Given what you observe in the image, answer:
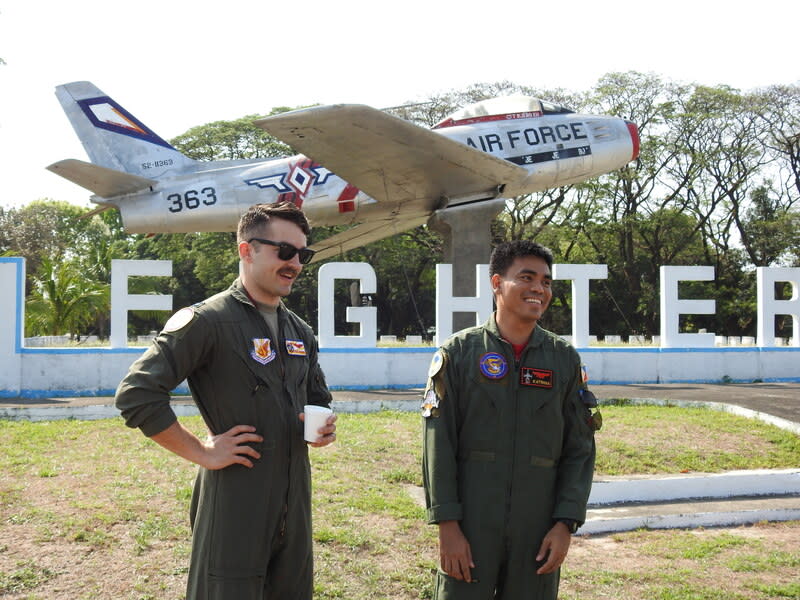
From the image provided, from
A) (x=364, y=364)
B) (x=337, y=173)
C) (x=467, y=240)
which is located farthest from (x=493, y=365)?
(x=467, y=240)

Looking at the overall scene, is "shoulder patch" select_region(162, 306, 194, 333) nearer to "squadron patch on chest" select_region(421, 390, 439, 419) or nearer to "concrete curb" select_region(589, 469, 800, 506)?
"squadron patch on chest" select_region(421, 390, 439, 419)

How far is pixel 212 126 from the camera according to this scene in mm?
35094

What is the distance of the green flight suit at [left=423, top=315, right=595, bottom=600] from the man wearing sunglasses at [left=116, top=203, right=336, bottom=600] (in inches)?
22.8

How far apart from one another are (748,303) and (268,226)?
36.1m

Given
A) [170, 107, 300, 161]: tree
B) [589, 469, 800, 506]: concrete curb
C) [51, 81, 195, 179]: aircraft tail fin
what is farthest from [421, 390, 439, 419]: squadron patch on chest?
[170, 107, 300, 161]: tree

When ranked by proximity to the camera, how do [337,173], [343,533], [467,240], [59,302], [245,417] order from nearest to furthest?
[245,417], [343,533], [337,173], [467,240], [59,302]

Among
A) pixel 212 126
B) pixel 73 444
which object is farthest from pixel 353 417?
pixel 212 126

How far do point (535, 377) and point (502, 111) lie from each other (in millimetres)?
12981

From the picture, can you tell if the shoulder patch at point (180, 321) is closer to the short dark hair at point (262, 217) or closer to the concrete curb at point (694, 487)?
the short dark hair at point (262, 217)

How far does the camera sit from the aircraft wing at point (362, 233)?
17.1 meters

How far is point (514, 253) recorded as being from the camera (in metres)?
3.34

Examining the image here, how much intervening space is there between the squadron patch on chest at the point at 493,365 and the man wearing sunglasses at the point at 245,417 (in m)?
0.76

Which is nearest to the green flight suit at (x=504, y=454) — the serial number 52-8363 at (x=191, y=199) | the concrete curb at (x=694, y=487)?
the concrete curb at (x=694, y=487)

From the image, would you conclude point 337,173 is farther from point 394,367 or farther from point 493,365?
point 493,365
